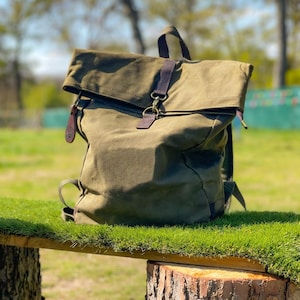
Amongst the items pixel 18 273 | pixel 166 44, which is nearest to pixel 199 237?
pixel 18 273

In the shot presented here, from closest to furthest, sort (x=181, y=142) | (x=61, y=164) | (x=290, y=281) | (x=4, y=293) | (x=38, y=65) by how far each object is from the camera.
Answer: (x=290, y=281) → (x=181, y=142) → (x=4, y=293) → (x=61, y=164) → (x=38, y=65)

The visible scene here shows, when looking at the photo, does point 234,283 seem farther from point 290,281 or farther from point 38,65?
point 38,65

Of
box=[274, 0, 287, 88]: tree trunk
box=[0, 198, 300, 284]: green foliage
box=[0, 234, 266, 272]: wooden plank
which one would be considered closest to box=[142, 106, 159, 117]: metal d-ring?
box=[0, 198, 300, 284]: green foliage

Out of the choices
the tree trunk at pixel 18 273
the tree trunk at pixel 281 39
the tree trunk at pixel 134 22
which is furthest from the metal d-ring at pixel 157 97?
the tree trunk at pixel 134 22

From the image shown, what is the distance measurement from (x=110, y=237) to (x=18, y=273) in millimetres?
568

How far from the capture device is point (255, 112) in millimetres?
16547

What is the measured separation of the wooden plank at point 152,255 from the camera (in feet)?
5.63

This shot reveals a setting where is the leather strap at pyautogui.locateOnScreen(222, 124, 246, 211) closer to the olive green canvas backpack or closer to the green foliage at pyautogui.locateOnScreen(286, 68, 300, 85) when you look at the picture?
the olive green canvas backpack

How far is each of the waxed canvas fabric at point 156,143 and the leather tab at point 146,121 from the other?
0.07 ft

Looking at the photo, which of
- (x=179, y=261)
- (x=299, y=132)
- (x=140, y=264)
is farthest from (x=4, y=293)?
(x=299, y=132)

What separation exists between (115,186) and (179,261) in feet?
1.20

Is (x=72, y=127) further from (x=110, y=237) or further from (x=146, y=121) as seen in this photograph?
(x=110, y=237)

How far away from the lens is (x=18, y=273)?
2217mm

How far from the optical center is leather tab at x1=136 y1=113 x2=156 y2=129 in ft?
6.75
